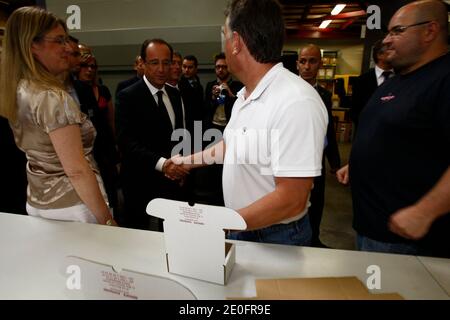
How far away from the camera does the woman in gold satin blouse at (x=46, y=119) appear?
1011 mm

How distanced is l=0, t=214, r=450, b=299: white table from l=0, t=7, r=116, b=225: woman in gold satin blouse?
0.49ft

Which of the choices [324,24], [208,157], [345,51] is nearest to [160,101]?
[208,157]

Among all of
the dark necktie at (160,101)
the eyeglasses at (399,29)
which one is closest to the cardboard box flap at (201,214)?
the eyeglasses at (399,29)

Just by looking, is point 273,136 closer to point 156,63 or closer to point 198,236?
point 198,236

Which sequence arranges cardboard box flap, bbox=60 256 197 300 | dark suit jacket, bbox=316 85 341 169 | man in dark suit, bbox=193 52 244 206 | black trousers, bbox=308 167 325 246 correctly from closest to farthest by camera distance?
cardboard box flap, bbox=60 256 197 300 → black trousers, bbox=308 167 325 246 → dark suit jacket, bbox=316 85 341 169 → man in dark suit, bbox=193 52 244 206

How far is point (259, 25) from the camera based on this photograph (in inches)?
35.4

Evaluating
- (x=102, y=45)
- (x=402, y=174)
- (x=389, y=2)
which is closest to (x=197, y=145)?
(x=402, y=174)

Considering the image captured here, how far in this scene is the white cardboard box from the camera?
0.66 m

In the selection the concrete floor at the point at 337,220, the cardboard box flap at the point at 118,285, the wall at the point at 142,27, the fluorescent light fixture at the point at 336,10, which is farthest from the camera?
the fluorescent light fixture at the point at 336,10

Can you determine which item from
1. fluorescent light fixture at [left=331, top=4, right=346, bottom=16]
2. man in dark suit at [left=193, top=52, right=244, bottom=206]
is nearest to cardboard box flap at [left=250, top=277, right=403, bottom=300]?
man in dark suit at [left=193, top=52, right=244, bottom=206]

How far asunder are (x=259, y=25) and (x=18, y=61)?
878mm

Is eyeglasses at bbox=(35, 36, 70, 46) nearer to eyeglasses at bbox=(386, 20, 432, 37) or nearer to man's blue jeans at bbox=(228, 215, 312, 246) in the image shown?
man's blue jeans at bbox=(228, 215, 312, 246)

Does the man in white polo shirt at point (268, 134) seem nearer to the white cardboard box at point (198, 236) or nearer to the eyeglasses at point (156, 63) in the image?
the white cardboard box at point (198, 236)

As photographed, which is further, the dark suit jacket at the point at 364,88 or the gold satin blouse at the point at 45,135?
the dark suit jacket at the point at 364,88
